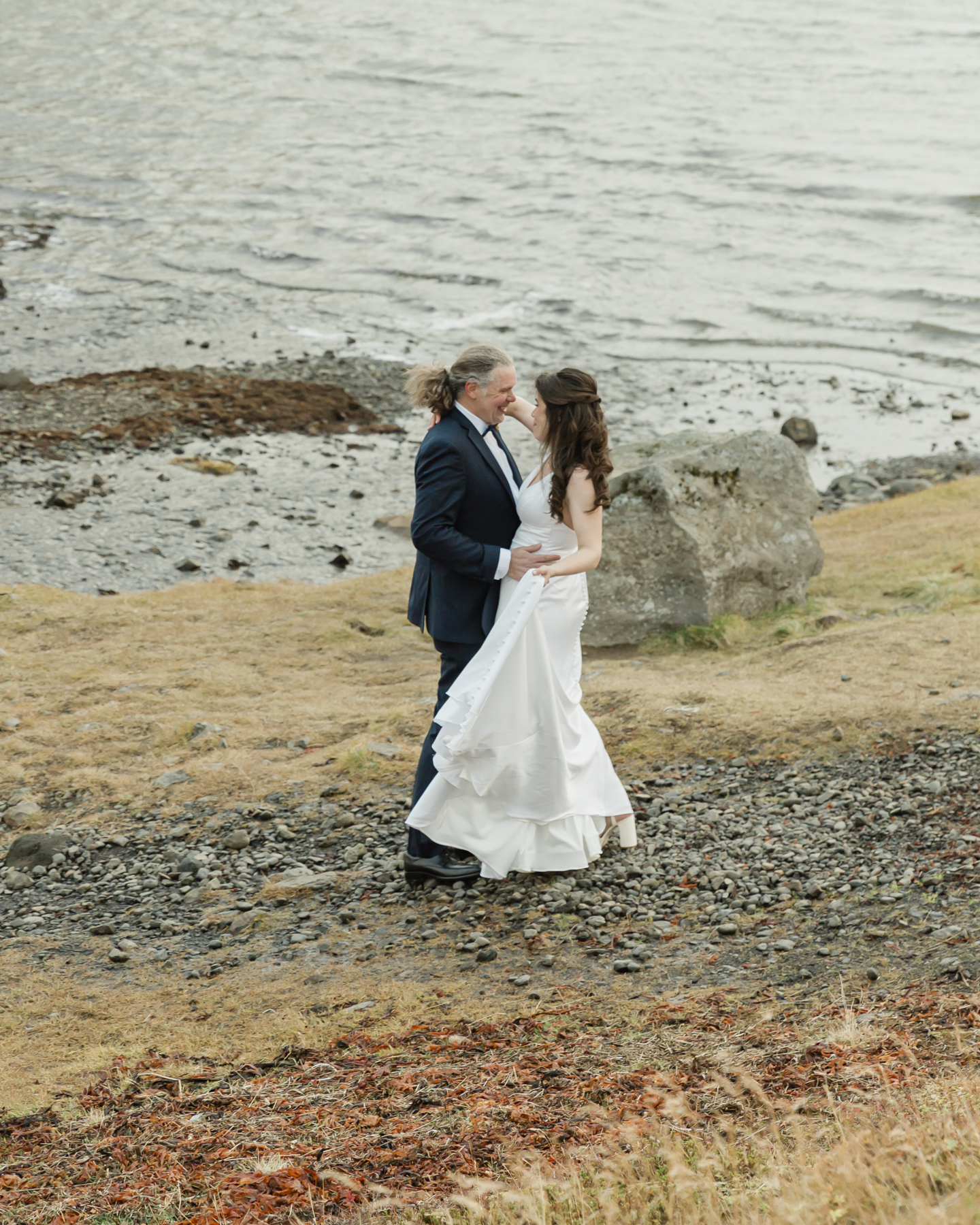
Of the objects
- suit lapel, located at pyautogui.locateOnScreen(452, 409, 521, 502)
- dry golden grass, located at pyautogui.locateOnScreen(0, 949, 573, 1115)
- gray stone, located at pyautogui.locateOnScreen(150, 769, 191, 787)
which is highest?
suit lapel, located at pyautogui.locateOnScreen(452, 409, 521, 502)

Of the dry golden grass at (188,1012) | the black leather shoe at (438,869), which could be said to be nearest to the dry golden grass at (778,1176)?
the dry golden grass at (188,1012)

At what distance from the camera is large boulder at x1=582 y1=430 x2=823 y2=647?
11734 millimetres

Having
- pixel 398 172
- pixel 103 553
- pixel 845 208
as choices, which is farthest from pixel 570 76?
pixel 103 553

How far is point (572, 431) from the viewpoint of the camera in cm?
623

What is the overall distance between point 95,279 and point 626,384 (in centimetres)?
1324

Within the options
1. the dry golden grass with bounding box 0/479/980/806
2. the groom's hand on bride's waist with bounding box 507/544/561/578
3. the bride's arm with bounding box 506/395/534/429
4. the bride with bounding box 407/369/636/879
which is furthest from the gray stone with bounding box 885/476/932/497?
the groom's hand on bride's waist with bounding box 507/544/561/578

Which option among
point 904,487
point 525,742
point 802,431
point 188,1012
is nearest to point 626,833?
point 525,742

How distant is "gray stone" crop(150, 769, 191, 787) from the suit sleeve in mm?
3385

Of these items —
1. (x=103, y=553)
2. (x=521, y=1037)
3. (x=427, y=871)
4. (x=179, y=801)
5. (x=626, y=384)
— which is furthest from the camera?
(x=626, y=384)

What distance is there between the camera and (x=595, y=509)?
6.42 m

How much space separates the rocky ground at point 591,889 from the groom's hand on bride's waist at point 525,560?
1854mm

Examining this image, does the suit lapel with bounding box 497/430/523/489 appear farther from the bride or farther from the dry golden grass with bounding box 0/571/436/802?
the dry golden grass with bounding box 0/571/436/802

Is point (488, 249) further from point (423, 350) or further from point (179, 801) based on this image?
point (179, 801)

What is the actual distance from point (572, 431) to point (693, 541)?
18.6 ft
